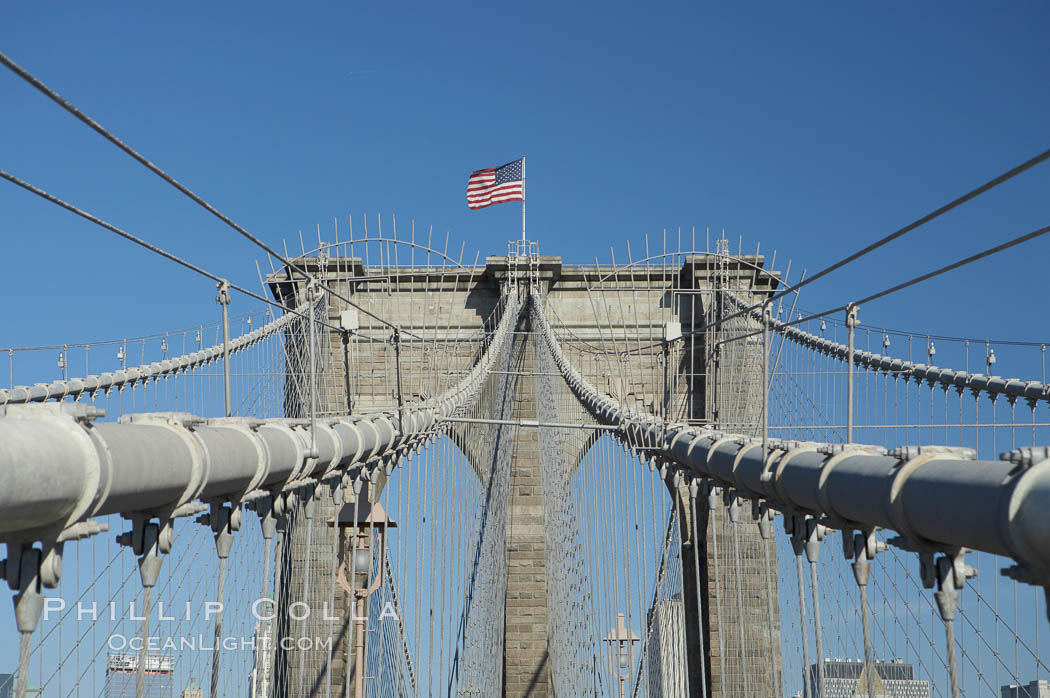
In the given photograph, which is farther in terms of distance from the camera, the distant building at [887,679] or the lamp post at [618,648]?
the lamp post at [618,648]

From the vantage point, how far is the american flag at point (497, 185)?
17.1m

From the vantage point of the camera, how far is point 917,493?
2518 mm

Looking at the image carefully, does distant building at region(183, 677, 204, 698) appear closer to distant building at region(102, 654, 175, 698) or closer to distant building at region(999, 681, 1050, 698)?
distant building at region(102, 654, 175, 698)

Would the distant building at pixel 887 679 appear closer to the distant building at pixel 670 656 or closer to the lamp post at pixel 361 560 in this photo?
the lamp post at pixel 361 560

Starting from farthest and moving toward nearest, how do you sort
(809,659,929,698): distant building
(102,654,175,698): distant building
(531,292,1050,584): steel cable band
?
(809,659,929,698): distant building → (102,654,175,698): distant building → (531,292,1050,584): steel cable band

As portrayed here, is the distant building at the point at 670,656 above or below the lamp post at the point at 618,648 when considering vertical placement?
below

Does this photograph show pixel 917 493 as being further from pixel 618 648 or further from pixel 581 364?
pixel 581 364

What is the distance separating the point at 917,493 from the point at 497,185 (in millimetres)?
15070

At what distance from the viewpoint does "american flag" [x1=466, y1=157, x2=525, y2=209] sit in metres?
17.1

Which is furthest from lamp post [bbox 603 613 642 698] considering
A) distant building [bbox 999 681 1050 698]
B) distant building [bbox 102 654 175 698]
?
distant building [bbox 102 654 175 698]

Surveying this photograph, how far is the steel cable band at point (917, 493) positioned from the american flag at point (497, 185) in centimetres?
1254

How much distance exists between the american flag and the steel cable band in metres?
12.5

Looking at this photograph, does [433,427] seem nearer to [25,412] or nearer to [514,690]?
[25,412]

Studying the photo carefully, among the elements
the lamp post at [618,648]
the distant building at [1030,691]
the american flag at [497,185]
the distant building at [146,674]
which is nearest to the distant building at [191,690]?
the distant building at [146,674]
